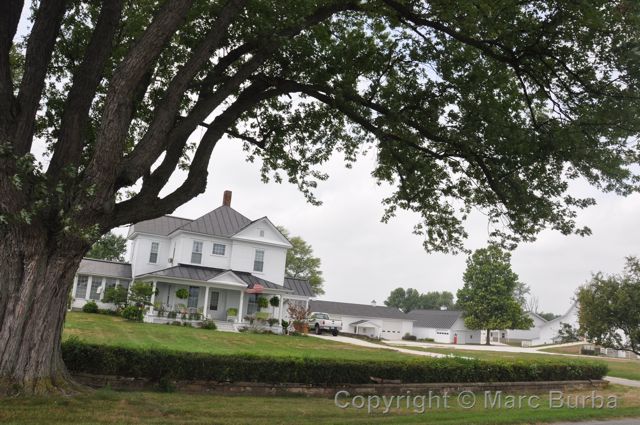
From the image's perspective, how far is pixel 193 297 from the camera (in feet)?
119

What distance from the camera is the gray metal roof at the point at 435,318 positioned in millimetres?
67500

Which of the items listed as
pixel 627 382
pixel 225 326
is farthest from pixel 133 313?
pixel 627 382

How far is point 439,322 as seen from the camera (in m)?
68.3

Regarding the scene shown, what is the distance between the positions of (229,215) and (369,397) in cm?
3017

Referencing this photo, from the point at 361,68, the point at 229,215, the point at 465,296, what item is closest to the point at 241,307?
the point at 229,215

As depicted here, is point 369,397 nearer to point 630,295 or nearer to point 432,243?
point 432,243

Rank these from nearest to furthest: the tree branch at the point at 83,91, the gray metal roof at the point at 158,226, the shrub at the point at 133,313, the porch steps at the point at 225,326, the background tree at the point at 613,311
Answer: the tree branch at the point at 83,91 → the background tree at the point at 613,311 → the shrub at the point at 133,313 → the porch steps at the point at 225,326 → the gray metal roof at the point at 158,226

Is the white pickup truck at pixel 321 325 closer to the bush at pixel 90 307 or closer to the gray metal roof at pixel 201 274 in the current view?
the gray metal roof at pixel 201 274

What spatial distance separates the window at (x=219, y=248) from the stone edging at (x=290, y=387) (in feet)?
85.5

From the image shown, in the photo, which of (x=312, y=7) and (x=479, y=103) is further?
(x=479, y=103)

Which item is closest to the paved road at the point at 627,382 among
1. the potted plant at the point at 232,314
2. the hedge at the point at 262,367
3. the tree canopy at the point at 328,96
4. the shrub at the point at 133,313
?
the hedge at the point at 262,367

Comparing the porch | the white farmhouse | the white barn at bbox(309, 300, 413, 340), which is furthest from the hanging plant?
the white barn at bbox(309, 300, 413, 340)

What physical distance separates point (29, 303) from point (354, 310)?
56391mm

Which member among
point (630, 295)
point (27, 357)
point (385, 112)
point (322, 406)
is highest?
point (385, 112)
